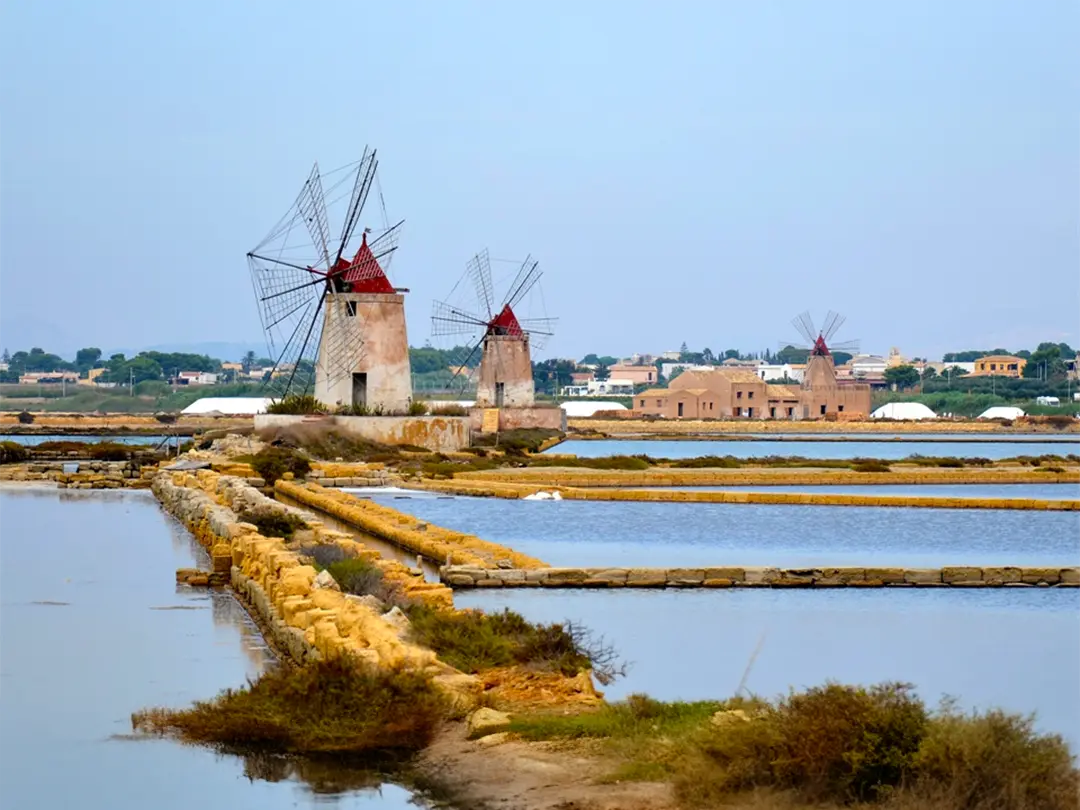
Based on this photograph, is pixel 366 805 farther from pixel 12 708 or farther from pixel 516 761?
pixel 12 708

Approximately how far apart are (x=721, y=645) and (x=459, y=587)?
347cm

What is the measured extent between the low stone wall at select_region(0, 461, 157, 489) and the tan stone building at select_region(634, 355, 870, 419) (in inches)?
2114

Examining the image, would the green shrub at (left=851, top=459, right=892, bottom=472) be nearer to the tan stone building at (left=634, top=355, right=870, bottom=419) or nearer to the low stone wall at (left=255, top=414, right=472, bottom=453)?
the low stone wall at (left=255, top=414, right=472, bottom=453)

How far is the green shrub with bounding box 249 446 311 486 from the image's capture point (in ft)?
96.9

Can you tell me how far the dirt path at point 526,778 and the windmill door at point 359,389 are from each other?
94.3ft

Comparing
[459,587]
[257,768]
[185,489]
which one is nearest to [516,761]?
[257,768]

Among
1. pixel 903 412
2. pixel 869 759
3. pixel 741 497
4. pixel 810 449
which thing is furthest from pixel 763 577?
pixel 903 412

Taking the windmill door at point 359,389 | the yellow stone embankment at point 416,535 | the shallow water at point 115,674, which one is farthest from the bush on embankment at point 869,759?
the windmill door at point 359,389

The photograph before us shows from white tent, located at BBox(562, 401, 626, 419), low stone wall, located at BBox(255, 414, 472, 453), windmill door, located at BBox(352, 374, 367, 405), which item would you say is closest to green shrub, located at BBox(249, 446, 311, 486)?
low stone wall, located at BBox(255, 414, 472, 453)

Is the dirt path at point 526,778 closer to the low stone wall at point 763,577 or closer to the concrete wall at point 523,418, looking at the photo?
the low stone wall at point 763,577

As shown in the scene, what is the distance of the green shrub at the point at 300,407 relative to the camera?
35.9 metres

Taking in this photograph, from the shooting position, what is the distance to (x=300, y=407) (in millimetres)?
36094

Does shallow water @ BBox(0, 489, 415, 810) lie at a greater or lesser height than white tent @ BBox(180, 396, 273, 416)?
lesser

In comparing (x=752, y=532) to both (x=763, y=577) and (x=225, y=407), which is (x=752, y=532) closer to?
(x=763, y=577)
